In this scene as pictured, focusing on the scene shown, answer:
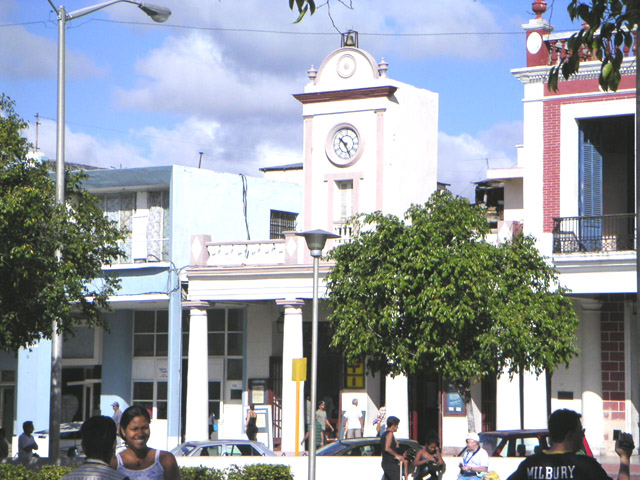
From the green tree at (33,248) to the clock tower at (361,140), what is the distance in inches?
494

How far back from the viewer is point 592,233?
27.1m

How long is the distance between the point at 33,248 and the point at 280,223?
68.5 feet

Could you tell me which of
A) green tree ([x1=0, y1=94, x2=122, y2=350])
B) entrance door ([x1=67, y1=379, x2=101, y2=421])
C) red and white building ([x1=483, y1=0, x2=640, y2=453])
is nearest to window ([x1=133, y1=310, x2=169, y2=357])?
entrance door ([x1=67, y1=379, x2=101, y2=421])

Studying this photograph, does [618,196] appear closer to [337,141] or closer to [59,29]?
[337,141]

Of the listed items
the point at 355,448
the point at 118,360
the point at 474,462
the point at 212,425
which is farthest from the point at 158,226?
the point at 474,462

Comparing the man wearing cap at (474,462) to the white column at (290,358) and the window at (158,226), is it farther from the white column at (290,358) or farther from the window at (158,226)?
the window at (158,226)

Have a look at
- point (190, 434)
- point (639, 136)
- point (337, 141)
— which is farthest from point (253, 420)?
point (639, 136)

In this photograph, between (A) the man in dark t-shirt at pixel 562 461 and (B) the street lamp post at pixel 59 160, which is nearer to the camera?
(A) the man in dark t-shirt at pixel 562 461

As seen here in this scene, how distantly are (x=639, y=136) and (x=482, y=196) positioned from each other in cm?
3390

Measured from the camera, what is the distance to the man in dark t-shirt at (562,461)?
277 inches

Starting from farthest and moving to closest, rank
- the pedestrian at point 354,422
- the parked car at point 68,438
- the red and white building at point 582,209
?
the pedestrian at point 354,422 < the parked car at point 68,438 < the red and white building at point 582,209

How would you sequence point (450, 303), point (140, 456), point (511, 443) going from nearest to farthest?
point (140, 456) → point (511, 443) → point (450, 303)

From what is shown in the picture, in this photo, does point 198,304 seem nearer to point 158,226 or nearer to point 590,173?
point 158,226

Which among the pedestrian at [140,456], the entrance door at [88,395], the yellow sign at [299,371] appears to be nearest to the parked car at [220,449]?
the yellow sign at [299,371]
